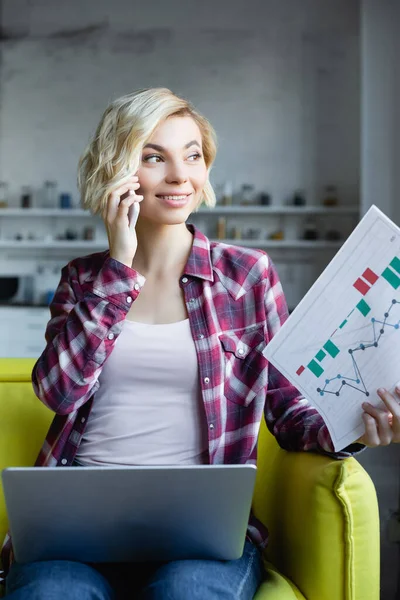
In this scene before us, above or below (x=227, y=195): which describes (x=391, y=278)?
above

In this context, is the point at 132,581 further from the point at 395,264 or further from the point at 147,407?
the point at 395,264

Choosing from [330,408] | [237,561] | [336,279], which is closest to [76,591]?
[237,561]

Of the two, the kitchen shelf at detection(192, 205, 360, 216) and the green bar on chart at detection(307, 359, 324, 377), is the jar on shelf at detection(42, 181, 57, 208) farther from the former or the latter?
the green bar on chart at detection(307, 359, 324, 377)

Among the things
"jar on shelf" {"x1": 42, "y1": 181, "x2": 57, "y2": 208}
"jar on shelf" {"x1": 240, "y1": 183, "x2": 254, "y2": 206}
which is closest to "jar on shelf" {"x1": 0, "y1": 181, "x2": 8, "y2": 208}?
"jar on shelf" {"x1": 42, "y1": 181, "x2": 57, "y2": 208}

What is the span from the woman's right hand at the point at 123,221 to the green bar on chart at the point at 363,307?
0.42 metres

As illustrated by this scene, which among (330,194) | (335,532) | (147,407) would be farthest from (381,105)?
(335,532)

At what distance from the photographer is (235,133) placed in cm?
663

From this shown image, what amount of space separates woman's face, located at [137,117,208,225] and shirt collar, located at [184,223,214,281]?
0.08m

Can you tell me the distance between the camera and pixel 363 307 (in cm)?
116

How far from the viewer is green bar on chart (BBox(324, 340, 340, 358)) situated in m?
1.18

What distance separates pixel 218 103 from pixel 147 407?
5.56 meters

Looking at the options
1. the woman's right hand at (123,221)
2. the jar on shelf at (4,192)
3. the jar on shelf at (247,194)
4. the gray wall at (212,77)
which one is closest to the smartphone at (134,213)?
the woman's right hand at (123,221)

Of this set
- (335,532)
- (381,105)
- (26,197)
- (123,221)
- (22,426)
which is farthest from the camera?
(26,197)

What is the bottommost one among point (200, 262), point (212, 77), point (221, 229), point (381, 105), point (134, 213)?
point (221, 229)
